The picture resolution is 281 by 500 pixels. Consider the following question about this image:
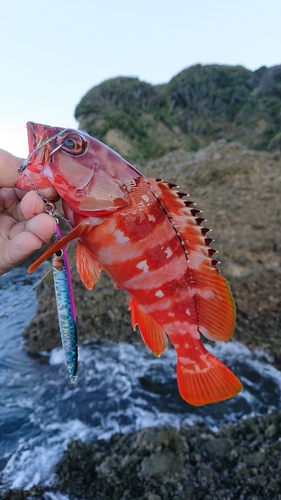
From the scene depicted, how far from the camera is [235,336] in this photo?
565cm

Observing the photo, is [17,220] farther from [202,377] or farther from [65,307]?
[202,377]

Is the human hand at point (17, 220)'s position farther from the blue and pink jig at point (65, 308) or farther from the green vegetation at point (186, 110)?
the green vegetation at point (186, 110)

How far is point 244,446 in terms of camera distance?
3771 millimetres

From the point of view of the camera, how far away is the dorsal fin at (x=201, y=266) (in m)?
1.58

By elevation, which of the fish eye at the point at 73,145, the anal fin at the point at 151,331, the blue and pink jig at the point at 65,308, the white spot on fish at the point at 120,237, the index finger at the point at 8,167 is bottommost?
the anal fin at the point at 151,331

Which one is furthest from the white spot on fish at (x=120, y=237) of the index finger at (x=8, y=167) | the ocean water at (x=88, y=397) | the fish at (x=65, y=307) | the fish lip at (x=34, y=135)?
the ocean water at (x=88, y=397)

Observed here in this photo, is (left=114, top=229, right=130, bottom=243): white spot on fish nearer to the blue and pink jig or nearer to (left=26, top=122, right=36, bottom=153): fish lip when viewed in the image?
the blue and pink jig

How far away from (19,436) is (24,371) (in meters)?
1.21

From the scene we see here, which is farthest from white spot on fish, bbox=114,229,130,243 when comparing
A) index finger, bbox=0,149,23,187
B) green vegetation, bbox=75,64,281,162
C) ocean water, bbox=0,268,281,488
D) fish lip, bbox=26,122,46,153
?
green vegetation, bbox=75,64,281,162

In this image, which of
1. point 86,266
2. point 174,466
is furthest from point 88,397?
point 86,266

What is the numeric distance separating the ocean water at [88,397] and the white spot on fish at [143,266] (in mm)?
2306

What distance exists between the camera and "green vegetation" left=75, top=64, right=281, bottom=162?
965 inches

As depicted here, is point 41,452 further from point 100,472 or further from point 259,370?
point 259,370

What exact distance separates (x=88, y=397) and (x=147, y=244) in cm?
380
